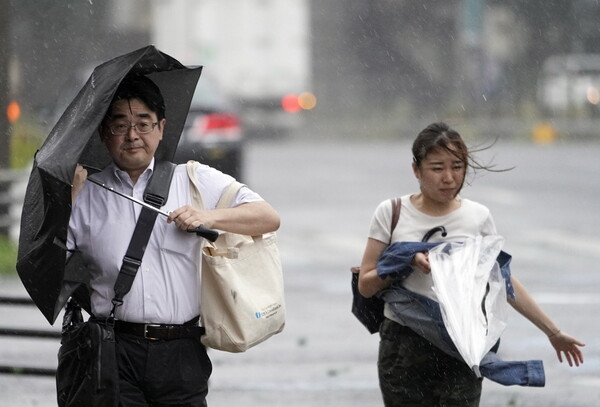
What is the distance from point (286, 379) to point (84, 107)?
4618 mm

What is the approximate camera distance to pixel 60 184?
4.34 m

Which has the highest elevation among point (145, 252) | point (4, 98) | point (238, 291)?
point (4, 98)

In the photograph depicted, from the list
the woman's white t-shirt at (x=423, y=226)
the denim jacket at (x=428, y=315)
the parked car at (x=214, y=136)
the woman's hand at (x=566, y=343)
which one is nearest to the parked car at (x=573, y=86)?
the parked car at (x=214, y=136)

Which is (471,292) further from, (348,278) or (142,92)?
(348,278)

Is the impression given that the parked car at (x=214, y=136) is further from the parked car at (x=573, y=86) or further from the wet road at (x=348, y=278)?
the parked car at (x=573, y=86)

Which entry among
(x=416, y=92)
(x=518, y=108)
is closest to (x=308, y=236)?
(x=518, y=108)

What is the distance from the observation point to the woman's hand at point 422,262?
5262 mm

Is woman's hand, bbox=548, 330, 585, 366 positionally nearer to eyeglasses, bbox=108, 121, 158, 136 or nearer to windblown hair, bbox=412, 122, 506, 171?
windblown hair, bbox=412, 122, 506, 171

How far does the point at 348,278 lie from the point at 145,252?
29.4 ft

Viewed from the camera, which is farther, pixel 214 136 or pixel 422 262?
pixel 214 136

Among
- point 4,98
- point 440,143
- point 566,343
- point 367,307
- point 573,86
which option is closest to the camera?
point 440,143

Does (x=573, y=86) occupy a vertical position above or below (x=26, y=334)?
above

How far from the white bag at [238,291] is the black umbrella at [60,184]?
44cm

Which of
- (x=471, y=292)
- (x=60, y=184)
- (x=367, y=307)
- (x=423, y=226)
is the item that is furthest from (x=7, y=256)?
(x=60, y=184)
